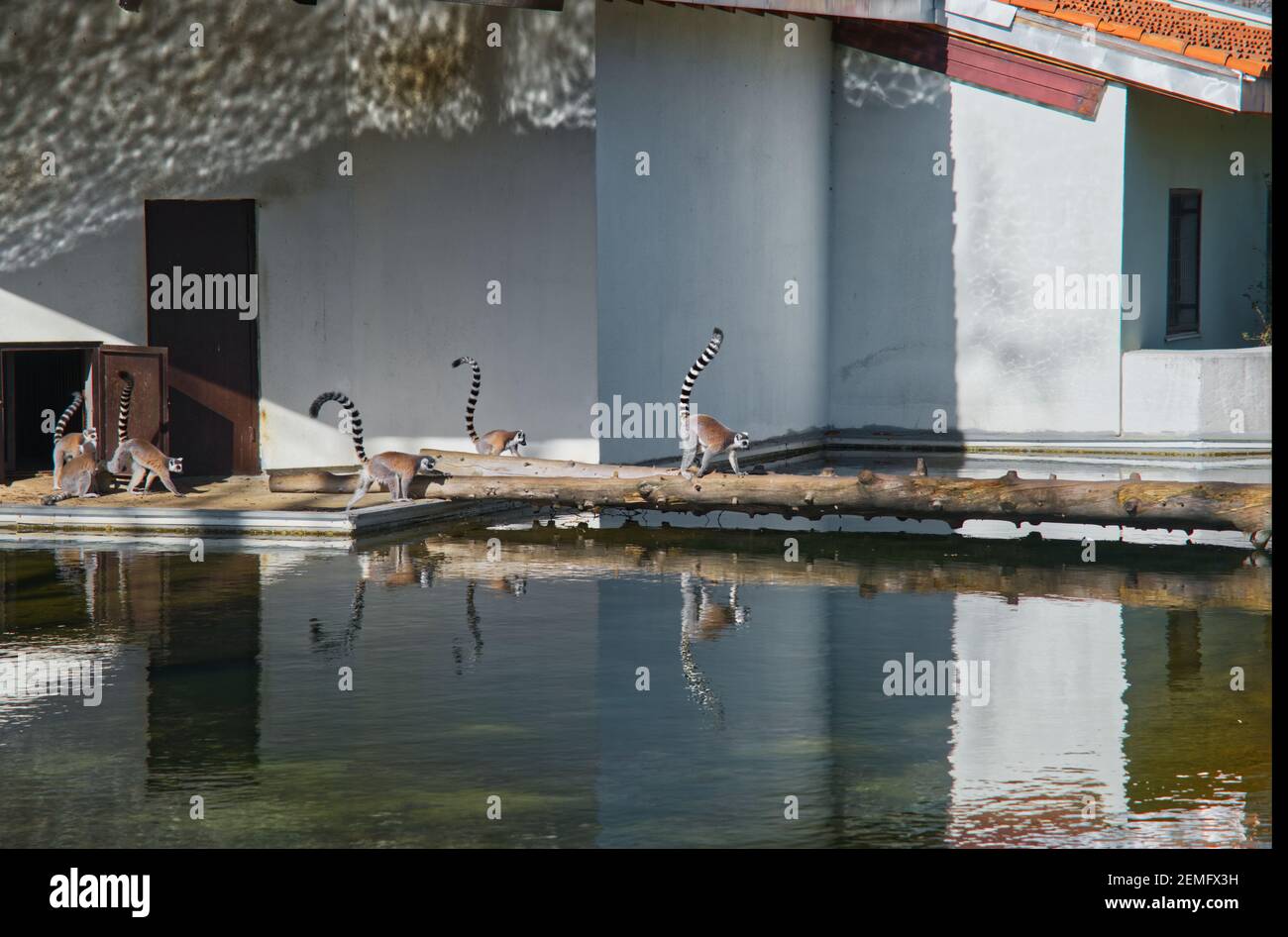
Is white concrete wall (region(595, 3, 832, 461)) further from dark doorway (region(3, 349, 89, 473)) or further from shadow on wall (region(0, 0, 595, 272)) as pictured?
dark doorway (region(3, 349, 89, 473))

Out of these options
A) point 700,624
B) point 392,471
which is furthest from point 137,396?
point 700,624

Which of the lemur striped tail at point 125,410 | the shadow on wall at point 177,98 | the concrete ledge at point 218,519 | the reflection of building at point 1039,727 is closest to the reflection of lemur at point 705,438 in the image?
the concrete ledge at point 218,519

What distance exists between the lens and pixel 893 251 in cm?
2027

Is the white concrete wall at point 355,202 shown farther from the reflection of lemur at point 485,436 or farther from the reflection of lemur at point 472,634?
the reflection of lemur at point 472,634

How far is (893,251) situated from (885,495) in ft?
29.9

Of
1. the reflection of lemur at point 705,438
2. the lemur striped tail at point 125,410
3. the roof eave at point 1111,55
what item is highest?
the roof eave at point 1111,55

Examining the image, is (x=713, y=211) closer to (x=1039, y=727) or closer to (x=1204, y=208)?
(x=1204, y=208)

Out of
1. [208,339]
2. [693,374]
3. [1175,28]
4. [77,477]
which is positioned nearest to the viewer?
[77,477]

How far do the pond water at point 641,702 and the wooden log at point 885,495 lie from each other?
399 millimetres

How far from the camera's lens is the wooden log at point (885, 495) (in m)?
11.0

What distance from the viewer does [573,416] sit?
1506 centimetres

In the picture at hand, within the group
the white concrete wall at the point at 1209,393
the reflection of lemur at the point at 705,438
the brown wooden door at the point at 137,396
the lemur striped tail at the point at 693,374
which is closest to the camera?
the reflection of lemur at the point at 705,438

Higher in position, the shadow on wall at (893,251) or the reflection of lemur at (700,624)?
the shadow on wall at (893,251)

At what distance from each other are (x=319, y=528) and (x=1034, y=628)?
6.19 metres
